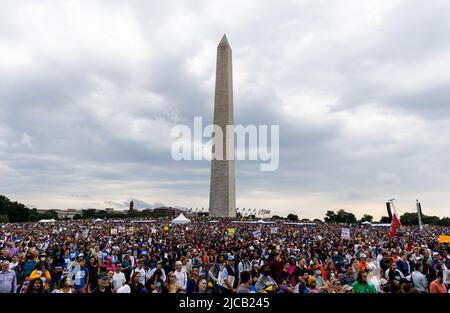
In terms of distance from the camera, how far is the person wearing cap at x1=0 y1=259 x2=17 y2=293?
9.32 metres

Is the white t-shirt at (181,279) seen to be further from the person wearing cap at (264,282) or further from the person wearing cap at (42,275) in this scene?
the person wearing cap at (42,275)

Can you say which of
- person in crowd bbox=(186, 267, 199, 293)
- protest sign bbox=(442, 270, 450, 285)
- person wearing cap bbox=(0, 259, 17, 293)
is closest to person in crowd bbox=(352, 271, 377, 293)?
protest sign bbox=(442, 270, 450, 285)

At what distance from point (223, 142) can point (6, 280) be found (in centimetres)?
5748

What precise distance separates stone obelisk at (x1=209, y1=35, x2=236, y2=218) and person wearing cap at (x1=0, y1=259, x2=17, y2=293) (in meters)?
56.0

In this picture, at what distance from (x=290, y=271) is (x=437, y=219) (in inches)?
4413

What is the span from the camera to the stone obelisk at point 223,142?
65250mm

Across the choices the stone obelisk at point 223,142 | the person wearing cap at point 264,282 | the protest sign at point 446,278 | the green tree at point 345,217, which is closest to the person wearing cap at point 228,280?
the person wearing cap at point 264,282

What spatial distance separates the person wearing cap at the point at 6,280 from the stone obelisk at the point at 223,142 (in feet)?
184

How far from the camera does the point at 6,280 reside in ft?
30.9

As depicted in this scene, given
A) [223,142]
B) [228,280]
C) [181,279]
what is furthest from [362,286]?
[223,142]

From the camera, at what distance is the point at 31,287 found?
7402 millimetres

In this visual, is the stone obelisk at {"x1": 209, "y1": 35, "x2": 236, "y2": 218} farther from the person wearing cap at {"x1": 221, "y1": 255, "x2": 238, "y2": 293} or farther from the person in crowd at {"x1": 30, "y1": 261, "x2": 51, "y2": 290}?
the person in crowd at {"x1": 30, "y1": 261, "x2": 51, "y2": 290}

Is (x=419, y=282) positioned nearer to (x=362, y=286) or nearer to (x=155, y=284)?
(x=362, y=286)
